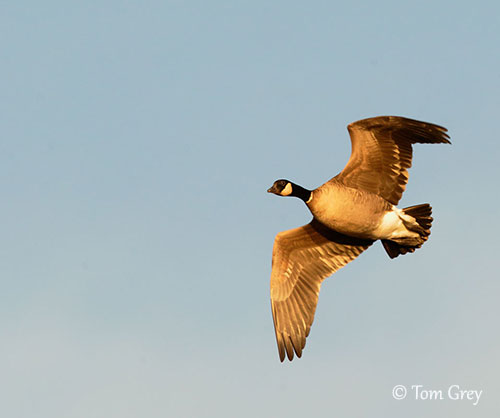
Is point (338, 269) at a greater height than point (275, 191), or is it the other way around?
point (275, 191)

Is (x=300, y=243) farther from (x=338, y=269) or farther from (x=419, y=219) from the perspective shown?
(x=419, y=219)

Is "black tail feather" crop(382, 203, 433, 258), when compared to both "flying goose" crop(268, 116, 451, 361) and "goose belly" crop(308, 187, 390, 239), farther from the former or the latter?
"goose belly" crop(308, 187, 390, 239)

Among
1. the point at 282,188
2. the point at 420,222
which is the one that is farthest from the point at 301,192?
the point at 420,222

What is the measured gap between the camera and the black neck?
1445 centimetres

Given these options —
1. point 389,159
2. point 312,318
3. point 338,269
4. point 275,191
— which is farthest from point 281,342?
point 389,159

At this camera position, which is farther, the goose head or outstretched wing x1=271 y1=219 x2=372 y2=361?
outstretched wing x1=271 y1=219 x2=372 y2=361

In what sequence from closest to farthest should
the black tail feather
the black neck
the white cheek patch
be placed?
the black neck, the black tail feather, the white cheek patch

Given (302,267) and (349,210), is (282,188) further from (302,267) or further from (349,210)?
(302,267)

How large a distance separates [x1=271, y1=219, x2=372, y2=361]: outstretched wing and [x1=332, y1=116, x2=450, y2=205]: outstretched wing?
4.62ft

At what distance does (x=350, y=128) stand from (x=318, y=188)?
1295 millimetres

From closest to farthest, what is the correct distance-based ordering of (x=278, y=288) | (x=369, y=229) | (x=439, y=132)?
(x=439, y=132)
(x=369, y=229)
(x=278, y=288)

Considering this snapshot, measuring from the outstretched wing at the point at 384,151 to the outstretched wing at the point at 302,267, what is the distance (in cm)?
141

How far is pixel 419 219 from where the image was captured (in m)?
14.7

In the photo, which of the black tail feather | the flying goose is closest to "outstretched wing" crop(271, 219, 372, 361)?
the flying goose
